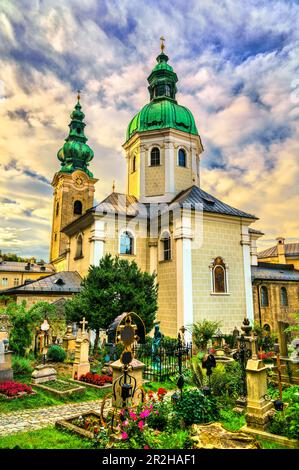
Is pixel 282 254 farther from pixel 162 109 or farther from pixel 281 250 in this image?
pixel 162 109

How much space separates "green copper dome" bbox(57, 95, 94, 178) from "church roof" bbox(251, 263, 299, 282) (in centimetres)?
2711

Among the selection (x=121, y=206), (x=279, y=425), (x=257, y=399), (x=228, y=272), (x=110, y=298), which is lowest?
(x=279, y=425)

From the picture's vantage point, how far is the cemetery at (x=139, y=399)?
206 inches

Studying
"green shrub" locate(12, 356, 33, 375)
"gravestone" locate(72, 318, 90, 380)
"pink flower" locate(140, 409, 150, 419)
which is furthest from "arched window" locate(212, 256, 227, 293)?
"pink flower" locate(140, 409, 150, 419)

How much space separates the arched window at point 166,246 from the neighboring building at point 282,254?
22.2 meters

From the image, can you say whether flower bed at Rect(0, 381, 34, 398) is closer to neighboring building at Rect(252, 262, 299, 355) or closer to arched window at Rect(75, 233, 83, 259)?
arched window at Rect(75, 233, 83, 259)

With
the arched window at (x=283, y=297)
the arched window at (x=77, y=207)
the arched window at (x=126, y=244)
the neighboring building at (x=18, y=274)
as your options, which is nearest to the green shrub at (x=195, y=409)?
the arched window at (x=126, y=244)

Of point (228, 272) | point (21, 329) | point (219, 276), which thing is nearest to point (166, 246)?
point (219, 276)

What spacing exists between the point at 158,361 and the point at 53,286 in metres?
9.01

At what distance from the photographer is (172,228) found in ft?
60.7

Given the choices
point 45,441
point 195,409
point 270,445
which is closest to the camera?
point 270,445

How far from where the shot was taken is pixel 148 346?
1319 centimetres
